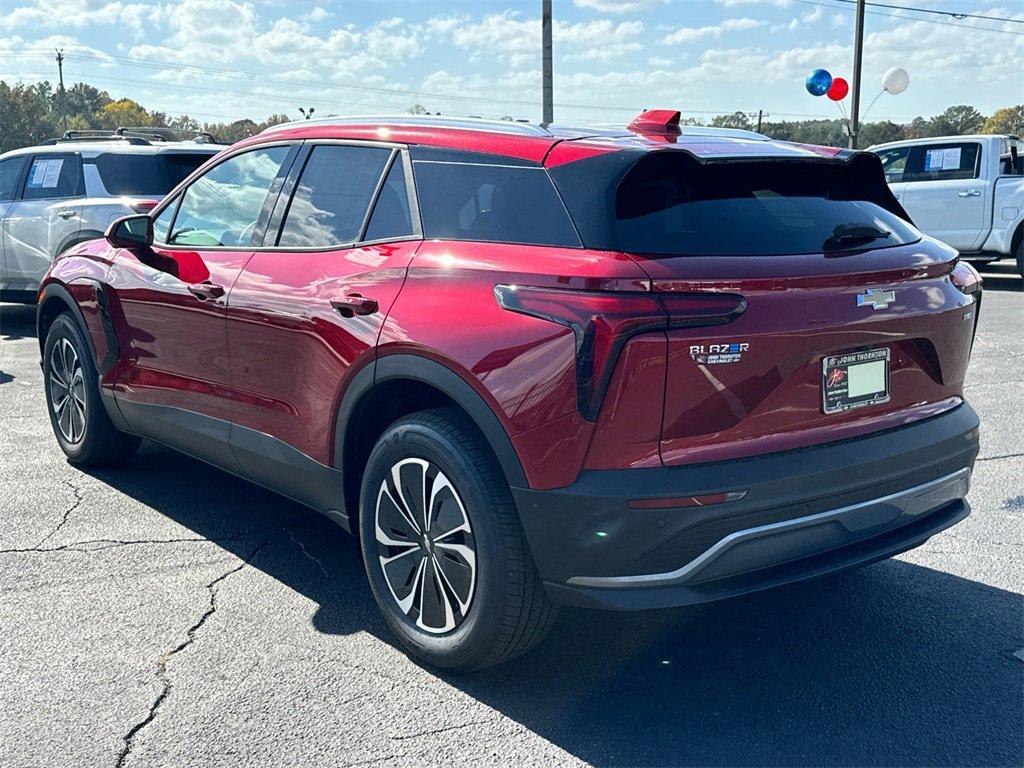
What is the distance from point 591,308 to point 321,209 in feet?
5.00

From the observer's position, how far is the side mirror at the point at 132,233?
474cm

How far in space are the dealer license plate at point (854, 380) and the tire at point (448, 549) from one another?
968 millimetres

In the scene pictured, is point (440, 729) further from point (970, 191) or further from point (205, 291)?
point (970, 191)

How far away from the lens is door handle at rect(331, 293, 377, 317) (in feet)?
11.2

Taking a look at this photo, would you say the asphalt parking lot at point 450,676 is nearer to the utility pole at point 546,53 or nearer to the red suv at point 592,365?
the red suv at point 592,365

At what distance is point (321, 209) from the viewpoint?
3.88 m

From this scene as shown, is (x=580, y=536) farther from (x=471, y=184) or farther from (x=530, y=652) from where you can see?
(x=471, y=184)

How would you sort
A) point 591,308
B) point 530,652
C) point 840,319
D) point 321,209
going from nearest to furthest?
point 591,308 < point 840,319 < point 530,652 < point 321,209

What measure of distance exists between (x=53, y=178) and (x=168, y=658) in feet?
26.6

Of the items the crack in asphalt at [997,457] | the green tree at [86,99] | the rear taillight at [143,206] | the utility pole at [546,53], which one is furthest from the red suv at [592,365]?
the green tree at [86,99]

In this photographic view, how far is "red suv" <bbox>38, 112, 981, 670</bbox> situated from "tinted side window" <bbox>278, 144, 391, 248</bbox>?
0.01 meters

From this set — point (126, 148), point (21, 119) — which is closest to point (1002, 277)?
point (126, 148)

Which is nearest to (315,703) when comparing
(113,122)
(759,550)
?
(759,550)

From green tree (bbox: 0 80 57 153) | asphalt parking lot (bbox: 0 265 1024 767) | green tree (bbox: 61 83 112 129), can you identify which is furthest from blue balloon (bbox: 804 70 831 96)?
green tree (bbox: 61 83 112 129)
